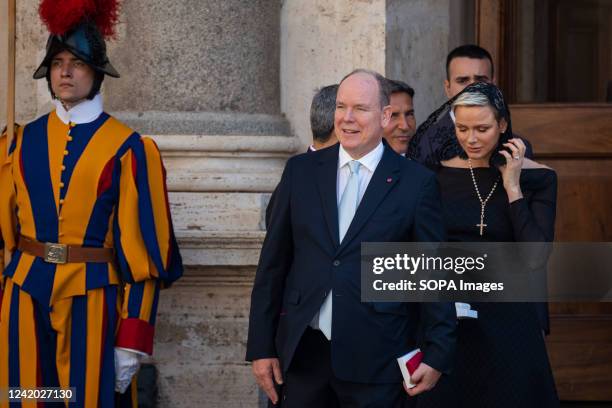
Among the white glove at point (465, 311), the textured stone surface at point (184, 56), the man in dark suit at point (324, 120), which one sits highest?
the textured stone surface at point (184, 56)

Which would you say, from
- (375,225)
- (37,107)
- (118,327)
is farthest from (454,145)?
(37,107)

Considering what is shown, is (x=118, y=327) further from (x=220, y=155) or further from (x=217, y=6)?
(x=217, y=6)

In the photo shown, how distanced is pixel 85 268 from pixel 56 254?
0.37 ft

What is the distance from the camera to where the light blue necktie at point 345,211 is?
414 centimetres

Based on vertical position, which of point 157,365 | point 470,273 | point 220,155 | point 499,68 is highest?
point 499,68

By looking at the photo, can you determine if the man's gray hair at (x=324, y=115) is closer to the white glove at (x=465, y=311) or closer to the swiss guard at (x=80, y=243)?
the swiss guard at (x=80, y=243)

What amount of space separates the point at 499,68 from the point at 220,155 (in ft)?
4.54

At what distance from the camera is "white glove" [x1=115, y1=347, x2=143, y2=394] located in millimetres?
5090

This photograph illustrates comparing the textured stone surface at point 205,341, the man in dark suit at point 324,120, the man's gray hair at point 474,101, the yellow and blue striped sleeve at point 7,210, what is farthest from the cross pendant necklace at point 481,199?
the yellow and blue striped sleeve at point 7,210

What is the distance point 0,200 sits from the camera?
518cm

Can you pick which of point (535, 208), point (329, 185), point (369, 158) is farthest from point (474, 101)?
point (329, 185)

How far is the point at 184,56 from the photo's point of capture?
6094 millimetres

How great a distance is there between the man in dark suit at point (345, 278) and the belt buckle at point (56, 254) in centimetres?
102

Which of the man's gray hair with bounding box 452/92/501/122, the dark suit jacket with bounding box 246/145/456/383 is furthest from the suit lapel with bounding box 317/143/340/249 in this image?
the man's gray hair with bounding box 452/92/501/122
